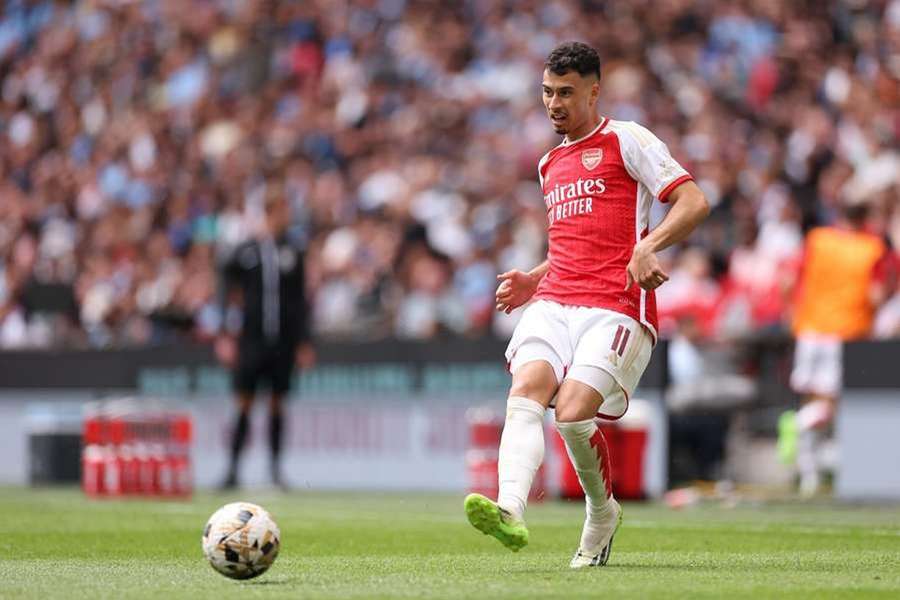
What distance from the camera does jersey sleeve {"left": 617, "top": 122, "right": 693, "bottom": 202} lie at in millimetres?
7531

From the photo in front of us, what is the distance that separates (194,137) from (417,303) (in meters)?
7.77

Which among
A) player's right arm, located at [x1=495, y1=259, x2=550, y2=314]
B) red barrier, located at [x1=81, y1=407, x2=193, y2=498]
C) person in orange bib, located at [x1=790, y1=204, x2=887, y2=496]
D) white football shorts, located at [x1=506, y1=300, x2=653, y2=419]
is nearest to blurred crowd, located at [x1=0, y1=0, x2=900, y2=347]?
person in orange bib, located at [x1=790, y1=204, x2=887, y2=496]

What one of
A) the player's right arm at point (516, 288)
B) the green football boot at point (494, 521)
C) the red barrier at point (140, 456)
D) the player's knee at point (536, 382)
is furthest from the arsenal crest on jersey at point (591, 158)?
the red barrier at point (140, 456)

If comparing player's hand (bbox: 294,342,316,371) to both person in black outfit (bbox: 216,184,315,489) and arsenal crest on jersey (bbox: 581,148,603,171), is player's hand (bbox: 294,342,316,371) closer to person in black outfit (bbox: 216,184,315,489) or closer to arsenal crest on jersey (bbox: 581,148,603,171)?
person in black outfit (bbox: 216,184,315,489)

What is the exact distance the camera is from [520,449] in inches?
290

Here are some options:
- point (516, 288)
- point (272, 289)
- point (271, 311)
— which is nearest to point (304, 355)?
point (271, 311)

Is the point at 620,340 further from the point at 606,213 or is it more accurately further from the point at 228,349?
the point at 228,349

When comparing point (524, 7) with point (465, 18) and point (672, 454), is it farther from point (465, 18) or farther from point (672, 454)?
point (672, 454)

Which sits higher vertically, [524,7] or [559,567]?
[524,7]

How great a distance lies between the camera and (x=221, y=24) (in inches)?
1042

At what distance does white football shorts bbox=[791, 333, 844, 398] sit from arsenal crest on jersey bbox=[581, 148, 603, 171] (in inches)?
298

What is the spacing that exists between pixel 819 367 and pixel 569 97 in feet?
25.9

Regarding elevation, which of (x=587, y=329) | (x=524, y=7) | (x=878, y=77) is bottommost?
(x=587, y=329)

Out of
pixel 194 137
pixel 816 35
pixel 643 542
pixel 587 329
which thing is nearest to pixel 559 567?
pixel 587 329
